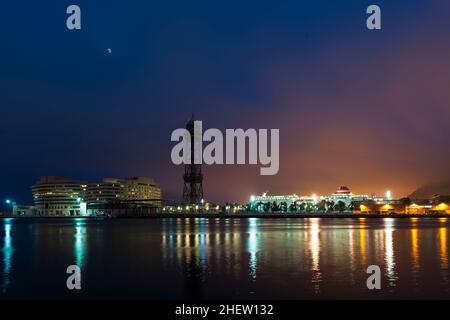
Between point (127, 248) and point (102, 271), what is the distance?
49.6 feet

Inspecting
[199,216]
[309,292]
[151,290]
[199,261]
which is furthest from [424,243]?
[199,216]

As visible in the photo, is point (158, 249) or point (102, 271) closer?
point (102, 271)

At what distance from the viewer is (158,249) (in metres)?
44.3

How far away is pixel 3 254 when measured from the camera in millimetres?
41969

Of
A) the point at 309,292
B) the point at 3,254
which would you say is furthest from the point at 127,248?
the point at 309,292
